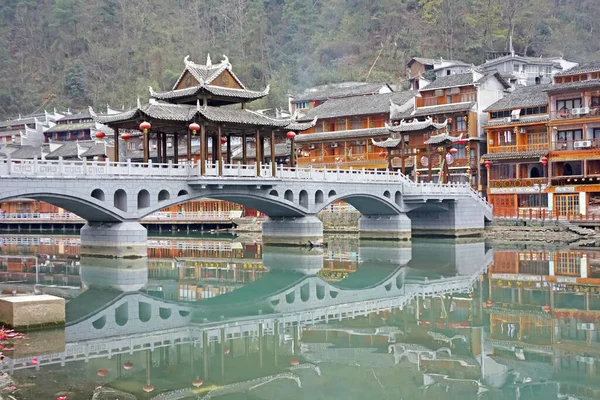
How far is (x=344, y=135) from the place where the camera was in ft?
239

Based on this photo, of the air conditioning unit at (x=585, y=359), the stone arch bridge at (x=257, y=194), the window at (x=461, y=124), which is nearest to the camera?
the air conditioning unit at (x=585, y=359)

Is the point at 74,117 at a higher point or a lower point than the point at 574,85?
higher

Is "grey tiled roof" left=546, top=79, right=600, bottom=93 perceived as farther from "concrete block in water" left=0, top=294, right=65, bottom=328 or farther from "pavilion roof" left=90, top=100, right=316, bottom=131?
"concrete block in water" left=0, top=294, right=65, bottom=328

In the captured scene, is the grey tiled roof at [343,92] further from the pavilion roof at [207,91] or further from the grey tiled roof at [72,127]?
the pavilion roof at [207,91]

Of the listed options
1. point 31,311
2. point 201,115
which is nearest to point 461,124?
point 201,115

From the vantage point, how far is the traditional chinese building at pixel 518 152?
6019 centimetres

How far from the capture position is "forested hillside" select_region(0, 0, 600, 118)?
97000 mm

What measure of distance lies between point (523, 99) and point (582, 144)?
8.16 meters

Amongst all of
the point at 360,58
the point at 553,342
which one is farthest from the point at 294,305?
the point at 360,58

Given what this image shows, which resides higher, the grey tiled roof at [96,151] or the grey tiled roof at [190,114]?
the grey tiled roof at [96,151]

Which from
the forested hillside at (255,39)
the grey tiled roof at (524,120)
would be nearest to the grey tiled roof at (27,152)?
the forested hillside at (255,39)

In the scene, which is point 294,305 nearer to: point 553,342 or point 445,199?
point 553,342

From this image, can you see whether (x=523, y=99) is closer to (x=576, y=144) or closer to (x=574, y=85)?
(x=574, y=85)

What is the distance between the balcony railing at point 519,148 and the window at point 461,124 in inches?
141
